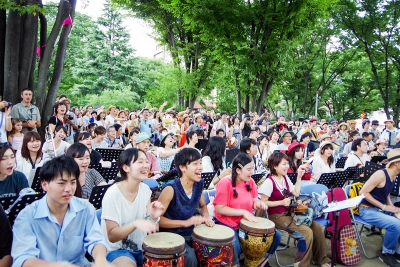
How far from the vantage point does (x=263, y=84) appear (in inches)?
660

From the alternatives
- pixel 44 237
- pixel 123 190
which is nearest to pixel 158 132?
pixel 123 190

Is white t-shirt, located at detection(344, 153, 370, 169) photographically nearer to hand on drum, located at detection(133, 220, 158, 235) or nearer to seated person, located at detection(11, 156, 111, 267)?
hand on drum, located at detection(133, 220, 158, 235)

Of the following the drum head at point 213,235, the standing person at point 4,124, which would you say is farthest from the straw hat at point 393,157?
the standing person at point 4,124

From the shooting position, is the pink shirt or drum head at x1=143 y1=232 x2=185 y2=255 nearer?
drum head at x1=143 y1=232 x2=185 y2=255

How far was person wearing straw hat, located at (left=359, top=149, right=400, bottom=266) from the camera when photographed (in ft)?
16.2

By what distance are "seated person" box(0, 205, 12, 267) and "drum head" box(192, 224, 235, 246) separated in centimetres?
173

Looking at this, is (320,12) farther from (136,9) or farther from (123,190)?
(123,190)

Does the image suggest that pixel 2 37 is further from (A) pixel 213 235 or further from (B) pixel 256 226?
(B) pixel 256 226

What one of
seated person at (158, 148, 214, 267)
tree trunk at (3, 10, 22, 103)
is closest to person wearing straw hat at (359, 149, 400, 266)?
seated person at (158, 148, 214, 267)

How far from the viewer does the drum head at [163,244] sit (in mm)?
2924

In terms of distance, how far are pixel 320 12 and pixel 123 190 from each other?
14.2 metres

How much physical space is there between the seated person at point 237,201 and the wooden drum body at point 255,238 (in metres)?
0.09

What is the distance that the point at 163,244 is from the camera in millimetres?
2975

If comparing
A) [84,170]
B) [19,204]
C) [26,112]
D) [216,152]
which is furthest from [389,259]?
[26,112]
